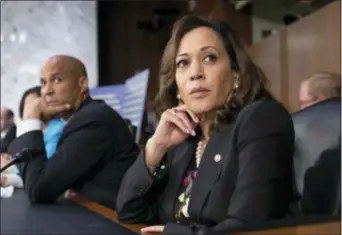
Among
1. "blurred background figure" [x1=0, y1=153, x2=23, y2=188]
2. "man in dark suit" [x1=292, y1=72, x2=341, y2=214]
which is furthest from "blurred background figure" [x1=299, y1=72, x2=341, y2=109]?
"blurred background figure" [x1=0, y1=153, x2=23, y2=188]

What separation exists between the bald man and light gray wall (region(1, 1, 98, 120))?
64 millimetres

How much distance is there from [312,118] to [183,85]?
0.39 feet

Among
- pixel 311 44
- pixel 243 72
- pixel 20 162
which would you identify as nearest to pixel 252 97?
pixel 243 72

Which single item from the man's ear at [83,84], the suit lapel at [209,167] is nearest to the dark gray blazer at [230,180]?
the suit lapel at [209,167]

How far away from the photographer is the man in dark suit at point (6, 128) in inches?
25.9

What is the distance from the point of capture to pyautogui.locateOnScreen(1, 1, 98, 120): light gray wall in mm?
718

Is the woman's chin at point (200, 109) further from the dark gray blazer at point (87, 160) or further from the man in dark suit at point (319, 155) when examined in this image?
the dark gray blazer at point (87, 160)

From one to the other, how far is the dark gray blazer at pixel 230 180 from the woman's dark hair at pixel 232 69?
1cm

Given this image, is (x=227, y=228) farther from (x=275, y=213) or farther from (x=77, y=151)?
(x=77, y=151)

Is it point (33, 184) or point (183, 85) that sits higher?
point (183, 85)

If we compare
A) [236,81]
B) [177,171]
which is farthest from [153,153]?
[236,81]

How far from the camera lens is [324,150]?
446 millimetres

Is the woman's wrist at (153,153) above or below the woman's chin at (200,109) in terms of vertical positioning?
below

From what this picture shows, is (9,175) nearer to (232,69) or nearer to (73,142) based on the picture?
(73,142)
